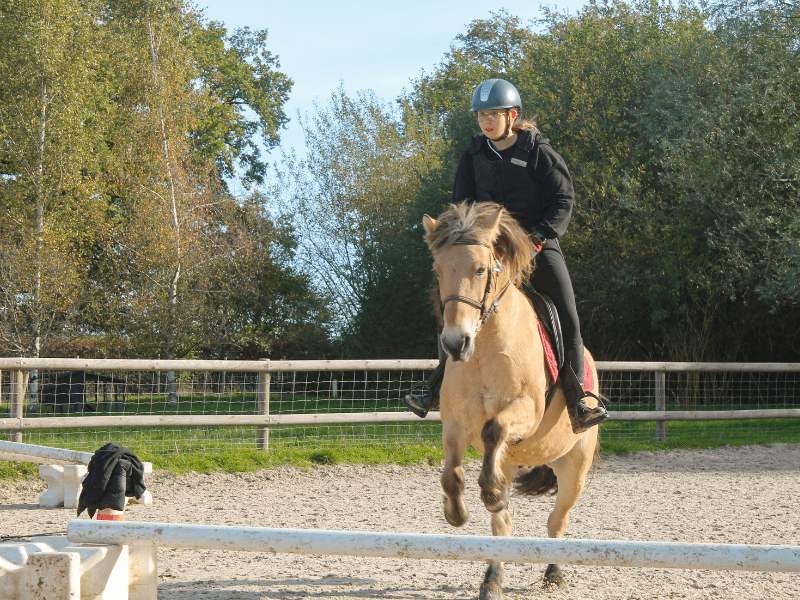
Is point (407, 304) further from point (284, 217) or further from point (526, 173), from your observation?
point (526, 173)

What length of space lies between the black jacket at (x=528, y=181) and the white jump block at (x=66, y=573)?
266 cm

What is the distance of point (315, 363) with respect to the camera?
8.77 meters

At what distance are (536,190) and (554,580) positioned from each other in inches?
91.2

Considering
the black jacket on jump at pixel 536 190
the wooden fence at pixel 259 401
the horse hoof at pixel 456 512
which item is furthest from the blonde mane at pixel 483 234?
the wooden fence at pixel 259 401

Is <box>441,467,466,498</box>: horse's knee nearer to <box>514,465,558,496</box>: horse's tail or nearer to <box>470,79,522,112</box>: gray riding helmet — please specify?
<box>514,465,558,496</box>: horse's tail

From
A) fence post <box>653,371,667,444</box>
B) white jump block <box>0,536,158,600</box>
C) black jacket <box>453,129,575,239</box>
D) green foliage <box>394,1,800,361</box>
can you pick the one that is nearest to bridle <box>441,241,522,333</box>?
black jacket <box>453,129,575,239</box>

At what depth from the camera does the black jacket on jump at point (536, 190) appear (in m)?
4.21

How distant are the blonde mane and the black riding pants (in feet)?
1.78

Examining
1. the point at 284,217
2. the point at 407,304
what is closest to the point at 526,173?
the point at 407,304

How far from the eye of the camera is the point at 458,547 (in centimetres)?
262

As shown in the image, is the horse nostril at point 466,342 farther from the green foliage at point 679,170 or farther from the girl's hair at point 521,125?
the green foliage at point 679,170

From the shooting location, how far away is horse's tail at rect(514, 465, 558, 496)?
5195 mm

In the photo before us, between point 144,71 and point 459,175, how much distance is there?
20.7 metres

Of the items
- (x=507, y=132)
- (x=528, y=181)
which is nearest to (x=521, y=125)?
(x=507, y=132)
